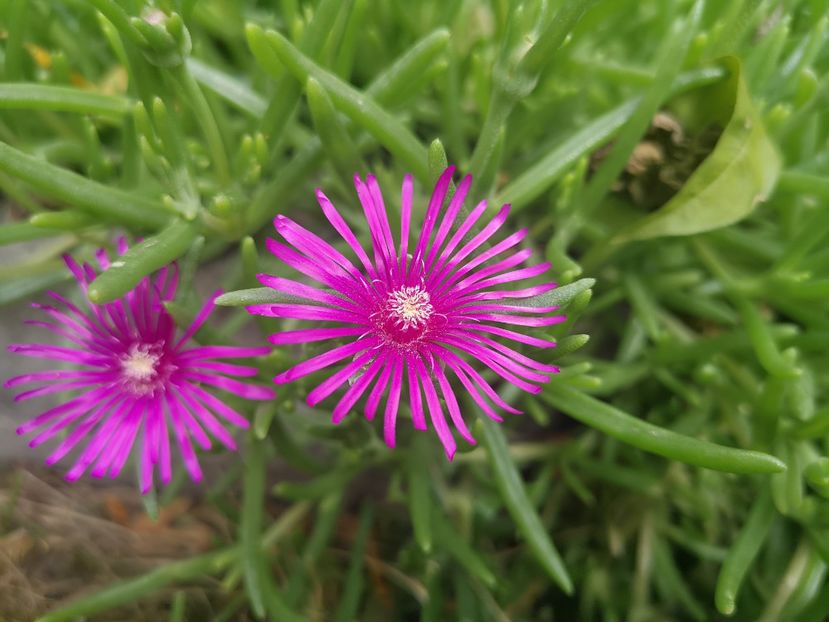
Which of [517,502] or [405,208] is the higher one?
[405,208]

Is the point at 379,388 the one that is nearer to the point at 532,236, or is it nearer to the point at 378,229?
the point at 378,229

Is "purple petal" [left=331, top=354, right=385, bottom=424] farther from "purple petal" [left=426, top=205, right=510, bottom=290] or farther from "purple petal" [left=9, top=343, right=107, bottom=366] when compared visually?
"purple petal" [left=9, top=343, right=107, bottom=366]

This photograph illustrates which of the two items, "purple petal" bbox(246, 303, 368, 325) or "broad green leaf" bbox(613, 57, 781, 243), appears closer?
"purple petal" bbox(246, 303, 368, 325)

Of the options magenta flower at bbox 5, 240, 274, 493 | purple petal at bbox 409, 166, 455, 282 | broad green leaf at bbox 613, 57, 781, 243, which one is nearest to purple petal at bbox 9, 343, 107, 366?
magenta flower at bbox 5, 240, 274, 493

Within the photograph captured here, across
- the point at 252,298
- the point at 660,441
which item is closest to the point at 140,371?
the point at 252,298

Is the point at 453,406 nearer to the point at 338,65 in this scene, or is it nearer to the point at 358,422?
the point at 358,422

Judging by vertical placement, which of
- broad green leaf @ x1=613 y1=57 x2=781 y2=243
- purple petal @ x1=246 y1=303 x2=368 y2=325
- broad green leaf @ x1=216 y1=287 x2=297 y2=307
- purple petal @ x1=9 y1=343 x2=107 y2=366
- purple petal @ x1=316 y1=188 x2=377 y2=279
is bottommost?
purple petal @ x1=246 y1=303 x2=368 y2=325

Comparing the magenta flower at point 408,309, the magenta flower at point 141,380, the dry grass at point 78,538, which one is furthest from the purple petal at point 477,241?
the dry grass at point 78,538
